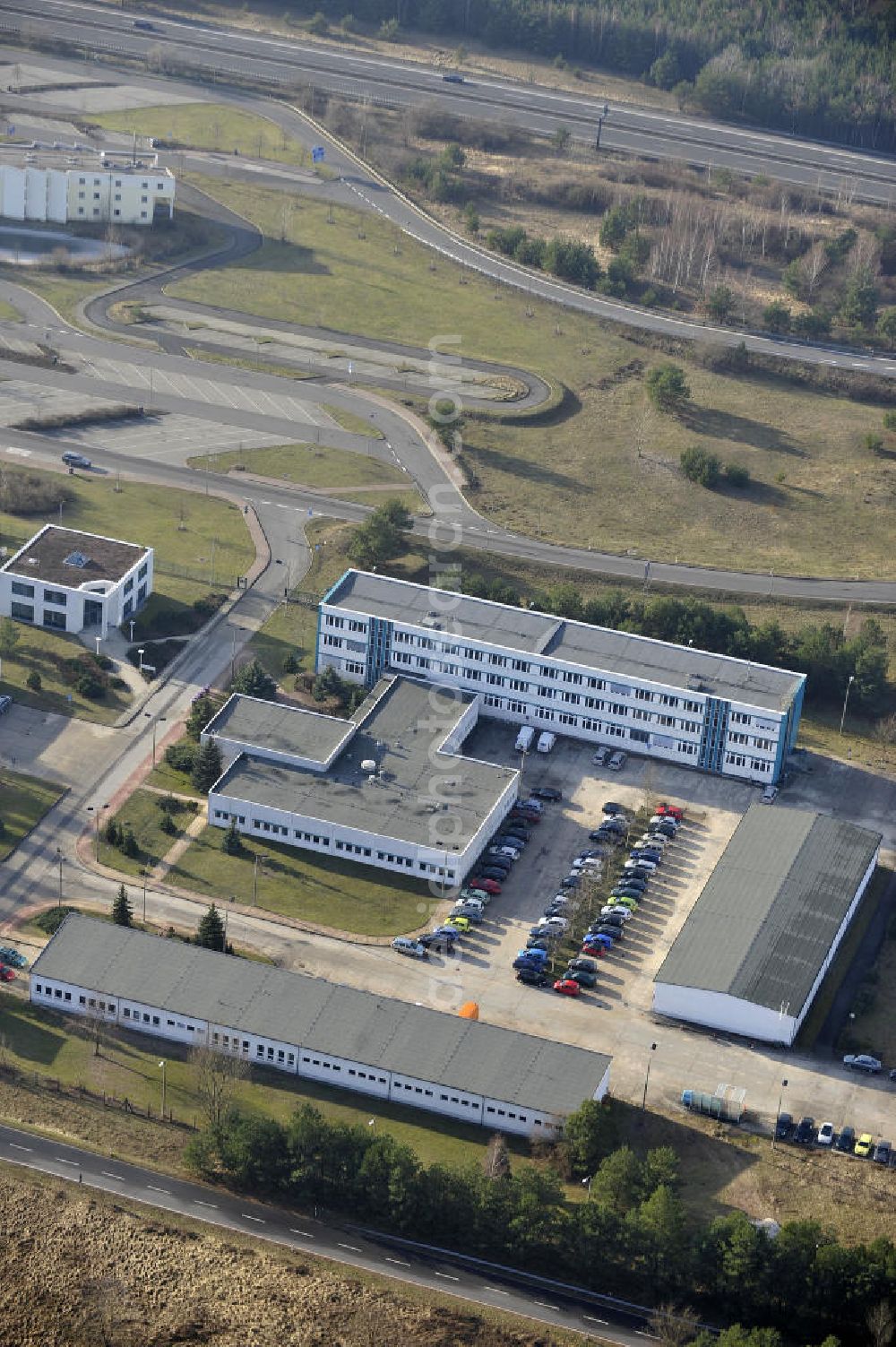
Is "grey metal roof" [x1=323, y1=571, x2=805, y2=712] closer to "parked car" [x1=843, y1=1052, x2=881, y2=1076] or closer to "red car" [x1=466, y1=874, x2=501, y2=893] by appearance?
"red car" [x1=466, y1=874, x2=501, y2=893]

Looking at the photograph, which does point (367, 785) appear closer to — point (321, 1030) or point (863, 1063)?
point (321, 1030)

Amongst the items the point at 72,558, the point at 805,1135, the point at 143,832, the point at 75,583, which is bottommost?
the point at 805,1135

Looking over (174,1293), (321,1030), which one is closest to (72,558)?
(321,1030)

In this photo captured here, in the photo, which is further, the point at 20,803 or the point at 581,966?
the point at 20,803

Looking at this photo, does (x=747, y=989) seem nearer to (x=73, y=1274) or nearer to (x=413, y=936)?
(x=413, y=936)

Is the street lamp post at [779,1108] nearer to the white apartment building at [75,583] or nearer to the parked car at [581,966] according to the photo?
the parked car at [581,966]

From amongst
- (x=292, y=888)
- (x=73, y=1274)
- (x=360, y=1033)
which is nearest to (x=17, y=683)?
(x=292, y=888)

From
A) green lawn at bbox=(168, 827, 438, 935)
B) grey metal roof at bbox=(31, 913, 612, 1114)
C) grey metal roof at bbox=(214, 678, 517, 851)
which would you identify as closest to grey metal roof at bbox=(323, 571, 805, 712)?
grey metal roof at bbox=(214, 678, 517, 851)
